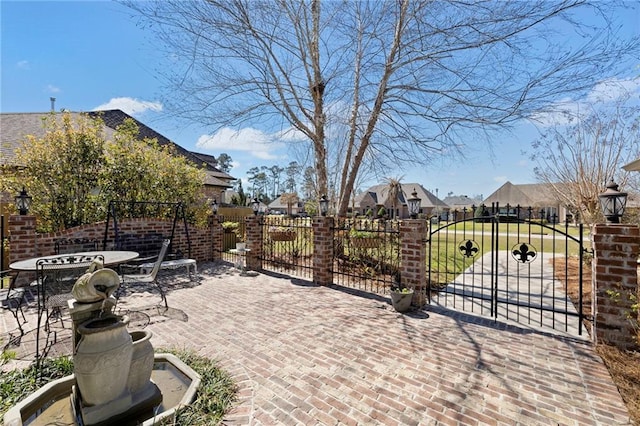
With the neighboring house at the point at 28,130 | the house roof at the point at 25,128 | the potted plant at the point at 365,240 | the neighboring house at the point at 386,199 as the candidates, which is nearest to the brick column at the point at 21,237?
the neighboring house at the point at 28,130

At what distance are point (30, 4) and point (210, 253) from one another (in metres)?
7.05

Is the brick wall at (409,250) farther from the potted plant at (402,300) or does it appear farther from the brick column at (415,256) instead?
the potted plant at (402,300)

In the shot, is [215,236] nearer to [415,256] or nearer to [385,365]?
[415,256]

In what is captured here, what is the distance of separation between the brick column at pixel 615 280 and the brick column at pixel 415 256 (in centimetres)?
221

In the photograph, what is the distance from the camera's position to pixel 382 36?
25.4ft

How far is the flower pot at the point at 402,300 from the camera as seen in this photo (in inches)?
190

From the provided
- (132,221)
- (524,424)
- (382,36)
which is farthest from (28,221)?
(382,36)

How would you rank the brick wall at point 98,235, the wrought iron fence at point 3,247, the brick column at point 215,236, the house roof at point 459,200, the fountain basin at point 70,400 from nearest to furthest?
the fountain basin at point 70,400, the brick wall at point 98,235, the wrought iron fence at point 3,247, the brick column at point 215,236, the house roof at point 459,200

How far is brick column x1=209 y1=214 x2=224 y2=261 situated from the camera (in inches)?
373

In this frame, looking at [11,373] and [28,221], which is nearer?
[11,373]

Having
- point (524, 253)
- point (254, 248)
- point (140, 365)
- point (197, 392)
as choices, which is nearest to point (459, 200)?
point (254, 248)

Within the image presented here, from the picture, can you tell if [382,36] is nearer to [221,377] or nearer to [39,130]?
[221,377]

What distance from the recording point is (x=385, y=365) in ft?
10.2

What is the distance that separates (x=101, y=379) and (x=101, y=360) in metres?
0.16
